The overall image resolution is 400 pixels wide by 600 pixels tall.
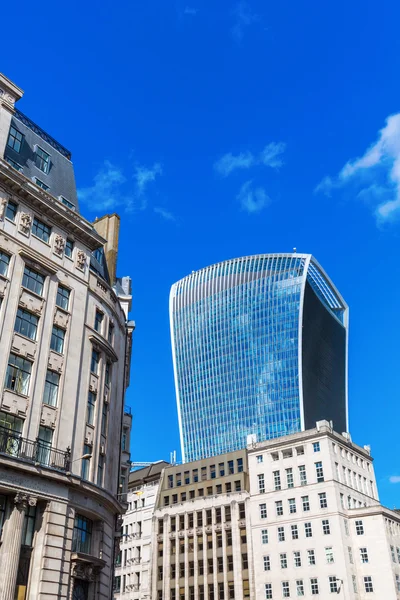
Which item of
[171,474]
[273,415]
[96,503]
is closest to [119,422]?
[96,503]

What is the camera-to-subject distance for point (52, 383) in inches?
1624

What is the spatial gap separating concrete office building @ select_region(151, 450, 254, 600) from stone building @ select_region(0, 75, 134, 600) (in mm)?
63027

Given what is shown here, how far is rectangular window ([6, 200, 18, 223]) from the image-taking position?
42.5 m

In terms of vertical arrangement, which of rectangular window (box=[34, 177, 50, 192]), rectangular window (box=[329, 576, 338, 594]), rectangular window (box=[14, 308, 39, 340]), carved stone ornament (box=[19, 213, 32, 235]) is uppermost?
rectangular window (box=[34, 177, 50, 192])

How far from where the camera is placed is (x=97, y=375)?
45938 millimetres

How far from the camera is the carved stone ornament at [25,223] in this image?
4303 cm

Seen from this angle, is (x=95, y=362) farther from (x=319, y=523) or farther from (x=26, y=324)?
(x=319, y=523)

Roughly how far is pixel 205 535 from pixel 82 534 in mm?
75386

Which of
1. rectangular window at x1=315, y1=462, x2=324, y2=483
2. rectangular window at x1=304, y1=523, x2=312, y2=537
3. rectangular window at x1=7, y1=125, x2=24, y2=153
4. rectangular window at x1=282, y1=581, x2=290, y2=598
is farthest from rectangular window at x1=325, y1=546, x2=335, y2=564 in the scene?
rectangular window at x1=7, y1=125, x2=24, y2=153

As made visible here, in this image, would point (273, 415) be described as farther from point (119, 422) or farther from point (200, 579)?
point (119, 422)

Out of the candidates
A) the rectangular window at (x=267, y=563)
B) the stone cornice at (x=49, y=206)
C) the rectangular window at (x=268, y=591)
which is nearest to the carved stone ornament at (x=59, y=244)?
the stone cornice at (x=49, y=206)

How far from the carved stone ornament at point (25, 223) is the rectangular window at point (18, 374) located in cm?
953

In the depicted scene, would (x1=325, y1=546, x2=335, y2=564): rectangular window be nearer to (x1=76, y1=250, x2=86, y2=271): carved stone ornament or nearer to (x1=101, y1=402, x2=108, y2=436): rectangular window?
(x1=101, y1=402, x2=108, y2=436): rectangular window

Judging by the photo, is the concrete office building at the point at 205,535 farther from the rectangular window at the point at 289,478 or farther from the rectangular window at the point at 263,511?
the rectangular window at the point at 289,478
